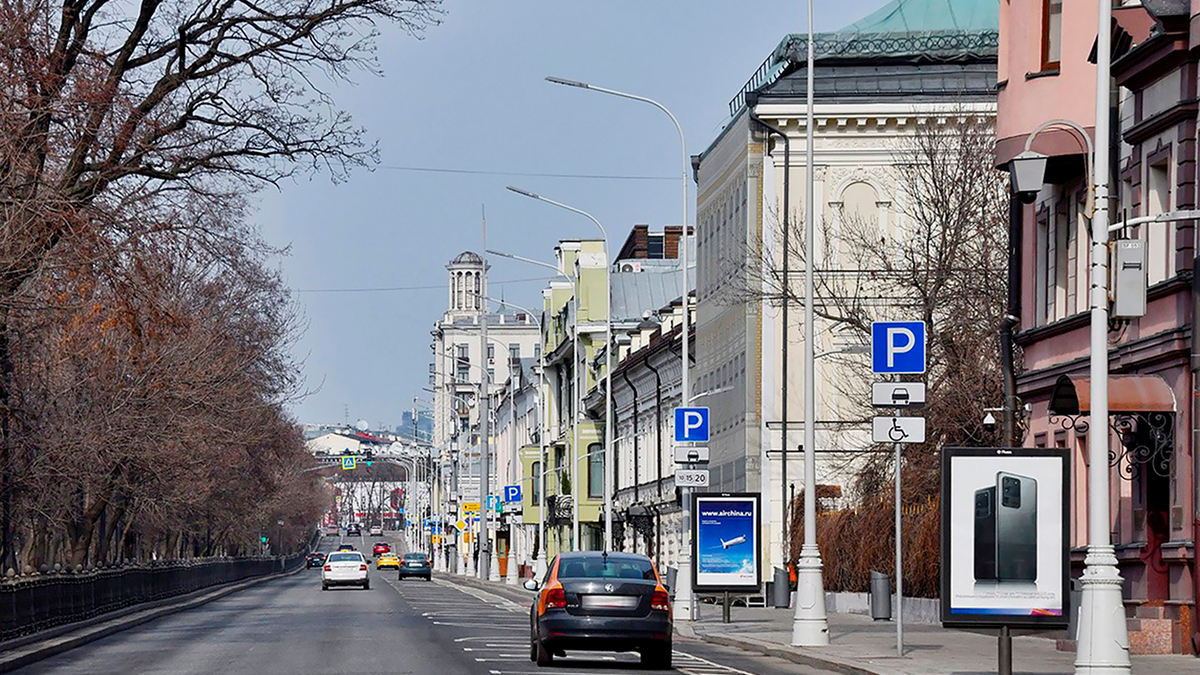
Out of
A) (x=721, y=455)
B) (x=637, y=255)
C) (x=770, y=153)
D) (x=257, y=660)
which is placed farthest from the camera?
(x=637, y=255)

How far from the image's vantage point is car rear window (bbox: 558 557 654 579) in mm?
26062

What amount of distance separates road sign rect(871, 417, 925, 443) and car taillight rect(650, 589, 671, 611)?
10.9ft

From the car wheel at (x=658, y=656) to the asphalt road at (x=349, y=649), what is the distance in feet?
0.69

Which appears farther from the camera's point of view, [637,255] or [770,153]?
[637,255]

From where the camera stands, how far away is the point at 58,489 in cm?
4512

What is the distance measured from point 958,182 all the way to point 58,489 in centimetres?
2077

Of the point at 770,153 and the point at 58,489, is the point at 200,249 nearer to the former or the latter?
the point at 58,489

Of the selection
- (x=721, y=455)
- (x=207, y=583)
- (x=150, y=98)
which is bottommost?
(x=207, y=583)

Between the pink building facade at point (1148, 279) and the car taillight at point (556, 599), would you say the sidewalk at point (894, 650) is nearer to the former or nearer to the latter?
the pink building facade at point (1148, 279)

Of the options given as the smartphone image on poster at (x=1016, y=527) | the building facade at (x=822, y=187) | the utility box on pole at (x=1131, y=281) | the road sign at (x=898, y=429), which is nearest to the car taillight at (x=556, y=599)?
the road sign at (x=898, y=429)

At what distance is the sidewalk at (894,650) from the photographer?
80.4 ft

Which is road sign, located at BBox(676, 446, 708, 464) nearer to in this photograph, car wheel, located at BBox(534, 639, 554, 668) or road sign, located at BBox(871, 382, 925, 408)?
car wheel, located at BBox(534, 639, 554, 668)

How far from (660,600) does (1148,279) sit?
25.8ft

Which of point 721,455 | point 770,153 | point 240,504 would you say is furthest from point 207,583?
point 770,153
